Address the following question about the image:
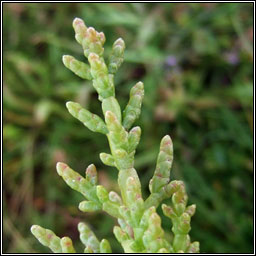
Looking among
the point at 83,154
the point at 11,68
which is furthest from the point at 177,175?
the point at 11,68

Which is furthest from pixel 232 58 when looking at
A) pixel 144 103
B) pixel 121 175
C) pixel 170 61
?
pixel 121 175

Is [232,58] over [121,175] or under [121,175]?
over

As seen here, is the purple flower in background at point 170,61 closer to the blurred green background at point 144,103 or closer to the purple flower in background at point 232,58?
the blurred green background at point 144,103

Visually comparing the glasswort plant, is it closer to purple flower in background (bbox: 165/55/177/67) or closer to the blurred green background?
the blurred green background

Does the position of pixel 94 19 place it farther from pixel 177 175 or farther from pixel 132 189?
pixel 132 189

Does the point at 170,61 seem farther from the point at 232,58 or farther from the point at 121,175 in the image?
the point at 121,175

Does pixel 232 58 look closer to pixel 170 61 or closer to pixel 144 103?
pixel 170 61

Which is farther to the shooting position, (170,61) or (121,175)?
(170,61)

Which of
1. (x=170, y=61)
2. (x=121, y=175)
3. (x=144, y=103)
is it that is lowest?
(x=121, y=175)
